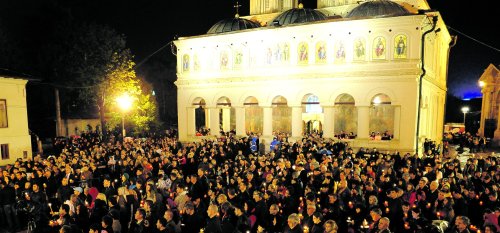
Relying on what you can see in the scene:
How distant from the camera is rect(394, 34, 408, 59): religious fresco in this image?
22.2 m

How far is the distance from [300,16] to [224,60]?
7.37 meters

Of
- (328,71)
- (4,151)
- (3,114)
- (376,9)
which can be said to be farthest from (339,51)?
(4,151)

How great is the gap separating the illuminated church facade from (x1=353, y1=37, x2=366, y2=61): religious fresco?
2.7 inches

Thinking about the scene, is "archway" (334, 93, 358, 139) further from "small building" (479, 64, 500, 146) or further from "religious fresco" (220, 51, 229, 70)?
"small building" (479, 64, 500, 146)

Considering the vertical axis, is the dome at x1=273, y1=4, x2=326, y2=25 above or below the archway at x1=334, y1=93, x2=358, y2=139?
above

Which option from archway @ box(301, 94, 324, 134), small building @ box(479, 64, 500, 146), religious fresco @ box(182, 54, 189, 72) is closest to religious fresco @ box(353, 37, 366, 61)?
archway @ box(301, 94, 324, 134)

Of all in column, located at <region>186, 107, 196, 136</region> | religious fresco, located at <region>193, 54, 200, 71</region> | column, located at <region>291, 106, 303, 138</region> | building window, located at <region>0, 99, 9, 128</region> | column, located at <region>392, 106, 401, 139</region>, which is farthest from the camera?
column, located at <region>186, 107, 196, 136</region>

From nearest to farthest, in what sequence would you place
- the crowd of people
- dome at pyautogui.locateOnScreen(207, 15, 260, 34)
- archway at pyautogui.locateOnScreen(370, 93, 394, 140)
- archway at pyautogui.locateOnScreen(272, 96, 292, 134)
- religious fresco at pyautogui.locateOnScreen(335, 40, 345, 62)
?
the crowd of people, religious fresco at pyautogui.locateOnScreen(335, 40, 345, 62), archway at pyautogui.locateOnScreen(370, 93, 394, 140), dome at pyautogui.locateOnScreen(207, 15, 260, 34), archway at pyautogui.locateOnScreen(272, 96, 292, 134)

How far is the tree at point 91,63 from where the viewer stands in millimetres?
Answer: 31172

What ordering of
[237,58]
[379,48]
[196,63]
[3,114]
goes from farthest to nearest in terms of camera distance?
[196,63] < [237,58] < [379,48] < [3,114]

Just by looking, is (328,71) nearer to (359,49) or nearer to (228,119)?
(359,49)

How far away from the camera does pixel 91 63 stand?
1244 inches

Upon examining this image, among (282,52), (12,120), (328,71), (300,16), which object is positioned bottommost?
(12,120)

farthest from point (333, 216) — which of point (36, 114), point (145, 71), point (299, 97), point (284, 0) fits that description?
point (145, 71)
